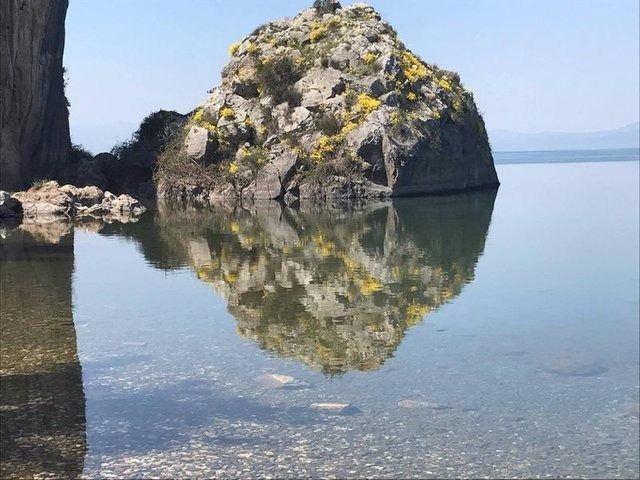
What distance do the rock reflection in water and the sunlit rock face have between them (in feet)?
11.6

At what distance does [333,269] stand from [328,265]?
845 millimetres

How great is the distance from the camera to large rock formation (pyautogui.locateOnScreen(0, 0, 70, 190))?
4438 cm

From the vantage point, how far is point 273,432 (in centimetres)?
858

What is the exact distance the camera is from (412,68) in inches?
2160

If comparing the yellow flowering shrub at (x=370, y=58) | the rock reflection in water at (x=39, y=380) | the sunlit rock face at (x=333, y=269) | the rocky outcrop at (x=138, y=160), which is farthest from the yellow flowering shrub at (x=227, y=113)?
the rock reflection in water at (x=39, y=380)

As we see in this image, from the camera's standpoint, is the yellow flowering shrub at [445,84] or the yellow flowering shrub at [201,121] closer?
the yellow flowering shrub at [201,121]

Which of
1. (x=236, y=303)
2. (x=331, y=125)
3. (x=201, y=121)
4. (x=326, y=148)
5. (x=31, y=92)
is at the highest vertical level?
(x=31, y=92)

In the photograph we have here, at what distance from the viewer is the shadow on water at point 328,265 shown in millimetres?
13195

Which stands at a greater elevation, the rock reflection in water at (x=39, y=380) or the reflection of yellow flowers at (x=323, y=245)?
the reflection of yellow flowers at (x=323, y=245)

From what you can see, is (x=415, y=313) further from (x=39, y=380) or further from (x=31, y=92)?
(x=31, y=92)

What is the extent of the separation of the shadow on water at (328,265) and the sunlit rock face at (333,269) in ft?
0.11

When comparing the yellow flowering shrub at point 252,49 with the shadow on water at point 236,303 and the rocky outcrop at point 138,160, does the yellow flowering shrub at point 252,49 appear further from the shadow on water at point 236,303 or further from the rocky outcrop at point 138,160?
the shadow on water at point 236,303

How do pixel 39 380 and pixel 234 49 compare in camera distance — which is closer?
pixel 39 380

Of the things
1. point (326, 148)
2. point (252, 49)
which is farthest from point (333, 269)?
point (252, 49)
